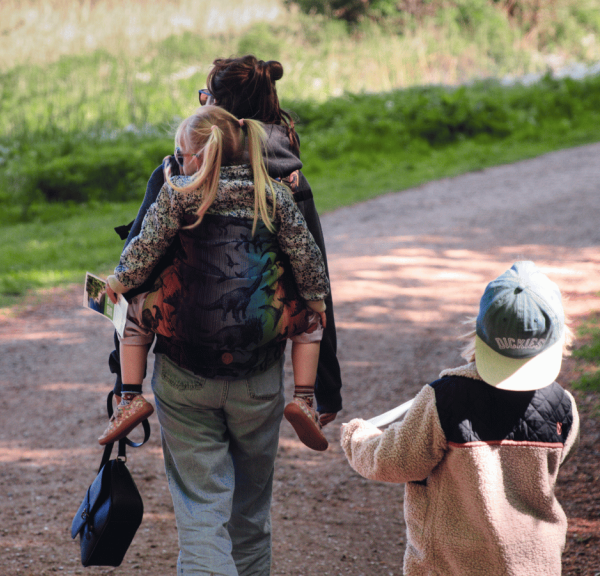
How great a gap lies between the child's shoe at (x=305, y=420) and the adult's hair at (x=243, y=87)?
778mm

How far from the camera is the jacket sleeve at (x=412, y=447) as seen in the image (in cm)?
187

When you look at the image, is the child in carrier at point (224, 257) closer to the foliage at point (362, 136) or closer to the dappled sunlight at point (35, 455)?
the dappled sunlight at point (35, 455)

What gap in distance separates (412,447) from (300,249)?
63 centimetres

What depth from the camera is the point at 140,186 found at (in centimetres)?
1028

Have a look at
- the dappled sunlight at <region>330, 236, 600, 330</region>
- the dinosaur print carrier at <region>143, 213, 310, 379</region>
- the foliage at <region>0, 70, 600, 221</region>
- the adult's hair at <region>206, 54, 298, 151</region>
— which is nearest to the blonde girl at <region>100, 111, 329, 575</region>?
the dinosaur print carrier at <region>143, 213, 310, 379</region>

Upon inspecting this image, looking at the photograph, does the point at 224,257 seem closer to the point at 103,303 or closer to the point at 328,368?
the point at 103,303

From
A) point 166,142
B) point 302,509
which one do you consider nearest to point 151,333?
point 302,509

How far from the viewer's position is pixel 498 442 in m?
1.84

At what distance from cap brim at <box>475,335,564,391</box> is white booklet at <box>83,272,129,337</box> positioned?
1045 mm

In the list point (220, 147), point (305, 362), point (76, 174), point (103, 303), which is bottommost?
point (305, 362)

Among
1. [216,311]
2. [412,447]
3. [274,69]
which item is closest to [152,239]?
[216,311]

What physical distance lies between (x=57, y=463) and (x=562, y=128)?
415 inches

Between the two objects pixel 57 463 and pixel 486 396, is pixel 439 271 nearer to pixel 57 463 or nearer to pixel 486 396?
pixel 57 463

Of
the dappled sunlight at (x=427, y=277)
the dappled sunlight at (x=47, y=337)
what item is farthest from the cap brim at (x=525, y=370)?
the dappled sunlight at (x=47, y=337)
